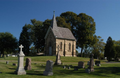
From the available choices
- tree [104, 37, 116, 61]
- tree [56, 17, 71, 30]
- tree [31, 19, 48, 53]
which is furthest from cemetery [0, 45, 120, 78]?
tree [31, 19, 48, 53]

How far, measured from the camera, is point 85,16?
55.8m

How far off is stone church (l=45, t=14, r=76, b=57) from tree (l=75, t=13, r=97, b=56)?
7.24 metres

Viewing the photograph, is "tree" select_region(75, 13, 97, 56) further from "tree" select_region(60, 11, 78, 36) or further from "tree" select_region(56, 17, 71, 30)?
"tree" select_region(56, 17, 71, 30)

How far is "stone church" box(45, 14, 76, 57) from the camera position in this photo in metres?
44.1

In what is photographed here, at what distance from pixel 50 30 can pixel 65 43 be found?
6.82 metres

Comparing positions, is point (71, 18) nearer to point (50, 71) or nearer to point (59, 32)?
point (59, 32)

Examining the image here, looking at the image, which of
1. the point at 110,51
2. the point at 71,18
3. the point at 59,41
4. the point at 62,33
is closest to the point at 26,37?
the point at 62,33

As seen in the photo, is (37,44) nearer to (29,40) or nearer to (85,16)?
(29,40)

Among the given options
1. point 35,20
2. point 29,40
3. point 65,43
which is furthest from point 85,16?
point 29,40

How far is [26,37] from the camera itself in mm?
56656

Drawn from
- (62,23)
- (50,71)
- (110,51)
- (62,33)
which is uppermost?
(62,23)

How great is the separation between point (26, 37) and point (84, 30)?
24.3m

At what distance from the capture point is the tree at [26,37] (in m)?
55.9

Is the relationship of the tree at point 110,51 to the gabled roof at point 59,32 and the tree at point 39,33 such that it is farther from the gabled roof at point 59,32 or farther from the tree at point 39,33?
the tree at point 39,33
